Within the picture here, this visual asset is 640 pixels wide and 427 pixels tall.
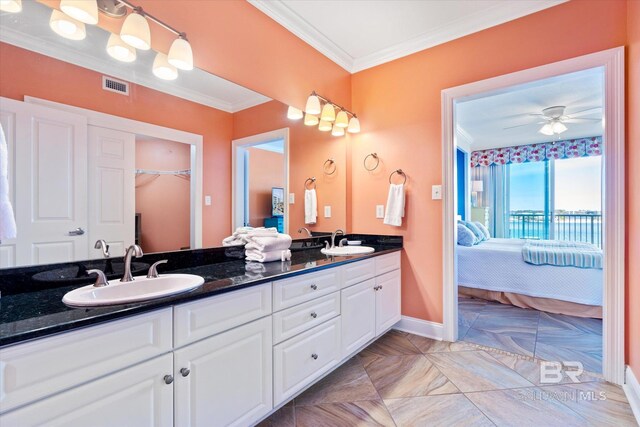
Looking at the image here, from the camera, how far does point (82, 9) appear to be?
133cm

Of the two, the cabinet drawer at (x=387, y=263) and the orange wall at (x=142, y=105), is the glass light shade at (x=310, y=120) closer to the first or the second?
the orange wall at (x=142, y=105)

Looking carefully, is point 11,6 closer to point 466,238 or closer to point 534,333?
point 534,333

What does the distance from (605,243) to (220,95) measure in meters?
2.58

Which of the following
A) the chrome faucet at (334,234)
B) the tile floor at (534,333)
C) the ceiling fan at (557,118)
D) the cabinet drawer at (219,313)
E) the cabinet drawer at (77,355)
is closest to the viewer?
the cabinet drawer at (77,355)

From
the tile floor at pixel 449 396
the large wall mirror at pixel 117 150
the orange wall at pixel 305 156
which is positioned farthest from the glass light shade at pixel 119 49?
the tile floor at pixel 449 396

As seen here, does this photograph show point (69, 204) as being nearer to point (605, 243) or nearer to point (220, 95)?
point (220, 95)

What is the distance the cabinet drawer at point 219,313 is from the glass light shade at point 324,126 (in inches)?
68.3

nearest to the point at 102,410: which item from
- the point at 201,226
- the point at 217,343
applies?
the point at 217,343

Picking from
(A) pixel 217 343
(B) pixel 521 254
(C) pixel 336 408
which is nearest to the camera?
(A) pixel 217 343

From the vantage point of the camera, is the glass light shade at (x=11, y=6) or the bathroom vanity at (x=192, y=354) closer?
the bathroom vanity at (x=192, y=354)

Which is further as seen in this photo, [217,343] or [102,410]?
[217,343]

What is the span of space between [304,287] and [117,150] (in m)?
1.14

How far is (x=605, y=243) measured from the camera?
1932mm

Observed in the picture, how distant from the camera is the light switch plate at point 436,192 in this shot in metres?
2.55
